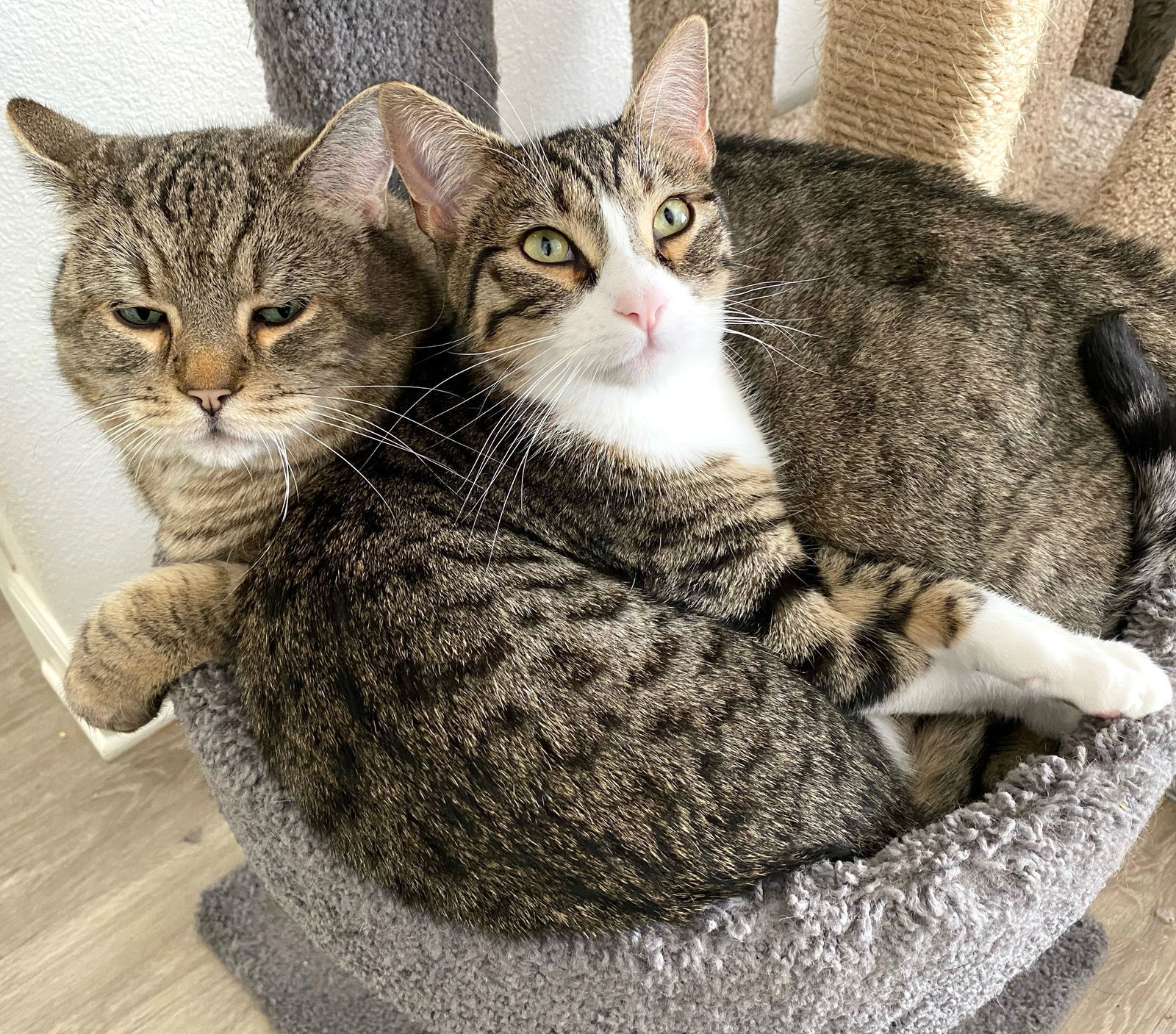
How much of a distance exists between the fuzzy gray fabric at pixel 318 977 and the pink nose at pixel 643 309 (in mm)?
1113

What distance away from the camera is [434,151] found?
106cm

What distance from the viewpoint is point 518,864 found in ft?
→ 2.94

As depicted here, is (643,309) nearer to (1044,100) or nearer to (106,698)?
(106,698)

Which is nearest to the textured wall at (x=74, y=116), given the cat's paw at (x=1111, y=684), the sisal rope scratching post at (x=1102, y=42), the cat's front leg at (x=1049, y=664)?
the cat's front leg at (x=1049, y=664)

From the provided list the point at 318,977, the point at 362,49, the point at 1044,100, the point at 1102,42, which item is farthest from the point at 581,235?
the point at 1102,42

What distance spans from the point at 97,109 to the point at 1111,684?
64.0 inches

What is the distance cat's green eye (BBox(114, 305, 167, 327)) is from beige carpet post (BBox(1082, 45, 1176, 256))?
138 cm

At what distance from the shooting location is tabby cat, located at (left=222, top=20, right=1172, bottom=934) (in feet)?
2.98

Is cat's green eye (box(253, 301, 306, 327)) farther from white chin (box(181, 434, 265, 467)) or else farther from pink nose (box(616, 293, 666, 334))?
pink nose (box(616, 293, 666, 334))

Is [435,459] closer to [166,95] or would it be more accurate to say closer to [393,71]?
[393,71]

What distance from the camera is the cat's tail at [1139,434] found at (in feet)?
3.55

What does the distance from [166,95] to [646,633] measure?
1242mm

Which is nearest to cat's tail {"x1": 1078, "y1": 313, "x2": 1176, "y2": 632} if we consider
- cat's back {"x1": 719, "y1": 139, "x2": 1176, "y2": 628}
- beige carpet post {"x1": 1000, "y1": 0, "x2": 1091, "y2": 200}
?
cat's back {"x1": 719, "y1": 139, "x2": 1176, "y2": 628}

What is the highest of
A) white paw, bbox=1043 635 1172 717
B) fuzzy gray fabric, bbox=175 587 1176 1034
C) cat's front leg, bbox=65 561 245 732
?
white paw, bbox=1043 635 1172 717
